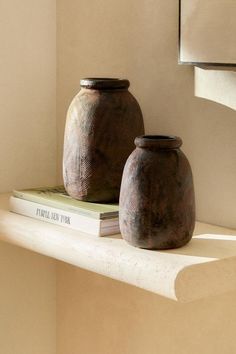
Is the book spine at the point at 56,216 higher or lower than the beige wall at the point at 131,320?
higher

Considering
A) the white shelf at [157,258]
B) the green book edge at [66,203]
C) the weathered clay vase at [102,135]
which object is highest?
the weathered clay vase at [102,135]

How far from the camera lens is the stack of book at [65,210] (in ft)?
2.80

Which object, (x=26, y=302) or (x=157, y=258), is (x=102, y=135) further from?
(x=26, y=302)

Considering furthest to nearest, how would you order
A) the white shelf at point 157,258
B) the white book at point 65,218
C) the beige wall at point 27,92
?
the beige wall at point 27,92
the white book at point 65,218
the white shelf at point 157,258

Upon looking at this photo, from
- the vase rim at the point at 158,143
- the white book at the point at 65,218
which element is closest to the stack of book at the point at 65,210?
the white book at the point at 65,218

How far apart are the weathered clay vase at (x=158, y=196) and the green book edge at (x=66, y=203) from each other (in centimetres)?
6

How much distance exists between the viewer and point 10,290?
3.75ft

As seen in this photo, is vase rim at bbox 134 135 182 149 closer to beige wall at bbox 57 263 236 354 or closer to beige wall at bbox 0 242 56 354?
beige wall at bbox 57 263 236 354

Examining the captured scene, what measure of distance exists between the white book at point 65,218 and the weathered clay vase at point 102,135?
0.13 ft

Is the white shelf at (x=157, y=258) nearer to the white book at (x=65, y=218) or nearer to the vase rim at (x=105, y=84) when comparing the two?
the white book at (x=65, y=218)

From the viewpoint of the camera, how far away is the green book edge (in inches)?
33.8

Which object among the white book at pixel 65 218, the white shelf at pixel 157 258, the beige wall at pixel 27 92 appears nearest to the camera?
the white shelf at pixel 157 258

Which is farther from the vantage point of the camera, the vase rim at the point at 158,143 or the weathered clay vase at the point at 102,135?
the weathered clay vase at the point at 102,135

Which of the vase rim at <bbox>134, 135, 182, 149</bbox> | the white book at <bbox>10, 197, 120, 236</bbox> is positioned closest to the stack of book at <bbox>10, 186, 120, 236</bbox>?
the white book at <bbox>10, 197, 120, 236</bbox>
